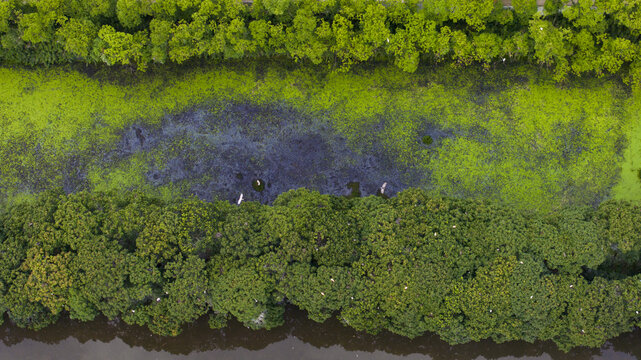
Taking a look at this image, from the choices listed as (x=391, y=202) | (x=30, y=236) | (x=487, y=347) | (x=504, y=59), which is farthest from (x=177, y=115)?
(x=487, y=347)

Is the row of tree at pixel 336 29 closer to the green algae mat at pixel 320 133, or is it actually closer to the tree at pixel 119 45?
the tree at pixel 119 45

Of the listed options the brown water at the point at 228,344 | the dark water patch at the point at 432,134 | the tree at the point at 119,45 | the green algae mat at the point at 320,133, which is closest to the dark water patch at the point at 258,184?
the green algae mat at the point at 320,133

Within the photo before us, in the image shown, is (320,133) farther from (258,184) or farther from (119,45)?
(119,45)

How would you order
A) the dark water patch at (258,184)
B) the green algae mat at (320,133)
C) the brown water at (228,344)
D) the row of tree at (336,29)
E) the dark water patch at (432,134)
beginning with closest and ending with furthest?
the row of tree at (336,29) < the brown water at (228,344) < the green algae mat at (320,133) < the dark water patch at (258,184) < the dark water patch at (432,134)

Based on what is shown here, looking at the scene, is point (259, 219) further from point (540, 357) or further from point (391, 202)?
point (540, 357)

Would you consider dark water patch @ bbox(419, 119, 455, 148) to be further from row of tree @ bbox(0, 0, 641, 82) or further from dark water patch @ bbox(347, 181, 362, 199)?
dark water patch @ bbox(347, 181, 362, 199)

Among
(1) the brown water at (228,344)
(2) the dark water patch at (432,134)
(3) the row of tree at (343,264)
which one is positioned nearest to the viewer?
(3) the row of tree at (343,264)
